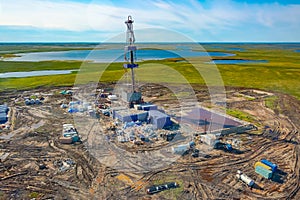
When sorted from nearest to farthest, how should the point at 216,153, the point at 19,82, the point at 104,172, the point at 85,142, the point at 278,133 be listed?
the point at 104,172 → the point at 216,153 → the point at 85,142 → the point at 278,133 → the point at 19,82

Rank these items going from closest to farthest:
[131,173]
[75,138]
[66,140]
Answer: [131,173], [66,140], [75,138]

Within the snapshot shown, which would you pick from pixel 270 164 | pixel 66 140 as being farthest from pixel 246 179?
pixel 66 140

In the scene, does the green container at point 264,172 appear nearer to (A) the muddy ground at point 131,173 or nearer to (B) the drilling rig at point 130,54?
(A) the muddy ground at point 131,173

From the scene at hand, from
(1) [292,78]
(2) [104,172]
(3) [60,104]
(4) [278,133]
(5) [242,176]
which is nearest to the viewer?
(5) [242,176]

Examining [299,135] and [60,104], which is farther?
[60,104]

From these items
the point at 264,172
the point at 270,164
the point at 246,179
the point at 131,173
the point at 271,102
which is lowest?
the point at 131,173

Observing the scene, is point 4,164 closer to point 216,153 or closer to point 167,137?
point 167,137

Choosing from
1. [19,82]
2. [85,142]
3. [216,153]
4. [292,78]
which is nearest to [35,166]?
[85,142]

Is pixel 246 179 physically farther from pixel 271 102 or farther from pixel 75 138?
pixel 271 102
